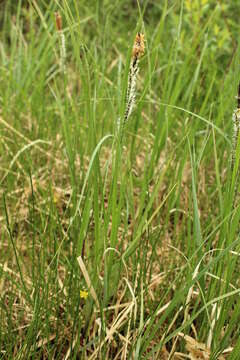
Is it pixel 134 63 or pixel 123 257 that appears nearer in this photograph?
pixel 134 63

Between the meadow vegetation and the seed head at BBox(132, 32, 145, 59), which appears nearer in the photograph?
the seed head at BBox(132, 32, 145, 59)

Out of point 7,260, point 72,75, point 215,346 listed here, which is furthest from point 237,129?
point 72,75

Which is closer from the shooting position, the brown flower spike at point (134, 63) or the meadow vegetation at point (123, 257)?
the brown flower spike at point (134, 63)

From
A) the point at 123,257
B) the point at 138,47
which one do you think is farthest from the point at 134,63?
the point at 123,257

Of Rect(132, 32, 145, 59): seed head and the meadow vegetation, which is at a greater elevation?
Rect(132, 32, 145, 59): seed head

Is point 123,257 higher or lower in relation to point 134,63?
lower

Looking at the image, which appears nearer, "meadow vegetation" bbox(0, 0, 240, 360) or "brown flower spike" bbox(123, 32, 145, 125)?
"brown flower spike" bbox(123, 32, 145, 125)

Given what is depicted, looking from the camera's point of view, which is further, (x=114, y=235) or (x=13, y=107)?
(x=13, y=107)

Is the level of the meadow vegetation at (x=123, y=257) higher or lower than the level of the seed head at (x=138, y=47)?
lower

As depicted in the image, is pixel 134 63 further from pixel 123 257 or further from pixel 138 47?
pixel 123 257

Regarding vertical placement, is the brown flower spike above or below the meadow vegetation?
above

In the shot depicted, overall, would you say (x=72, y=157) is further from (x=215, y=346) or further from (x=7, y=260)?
(x=215, y=346)
